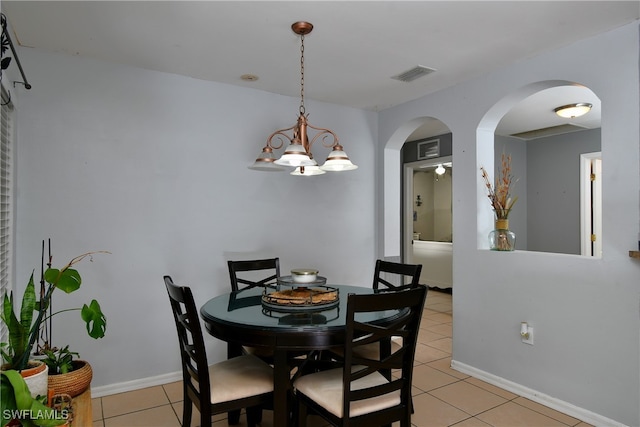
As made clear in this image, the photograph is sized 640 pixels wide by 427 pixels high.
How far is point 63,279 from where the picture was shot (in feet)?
6.21

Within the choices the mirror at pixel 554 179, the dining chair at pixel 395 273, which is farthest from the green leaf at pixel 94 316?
the mirror at pixel 554 179

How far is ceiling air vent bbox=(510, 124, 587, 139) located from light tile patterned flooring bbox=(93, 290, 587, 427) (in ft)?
12.4

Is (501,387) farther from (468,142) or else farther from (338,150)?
(338,150)

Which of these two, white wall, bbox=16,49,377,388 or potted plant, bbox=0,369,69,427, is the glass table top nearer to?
potted plant, bbox=0,369,69,427

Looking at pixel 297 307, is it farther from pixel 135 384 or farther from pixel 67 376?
pixel 135 384

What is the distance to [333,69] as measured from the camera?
3.08m

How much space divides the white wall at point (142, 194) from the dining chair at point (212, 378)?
3.69ft

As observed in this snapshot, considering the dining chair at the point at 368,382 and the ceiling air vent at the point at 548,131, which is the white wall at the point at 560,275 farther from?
the ceiling air vent at the point at 548,131

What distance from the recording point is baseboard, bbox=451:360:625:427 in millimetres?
2467

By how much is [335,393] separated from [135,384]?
6.25 feet

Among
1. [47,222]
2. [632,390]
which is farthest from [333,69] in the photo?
[632,390]

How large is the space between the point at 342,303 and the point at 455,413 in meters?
1.14

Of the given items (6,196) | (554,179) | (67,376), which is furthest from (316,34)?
(554,179)

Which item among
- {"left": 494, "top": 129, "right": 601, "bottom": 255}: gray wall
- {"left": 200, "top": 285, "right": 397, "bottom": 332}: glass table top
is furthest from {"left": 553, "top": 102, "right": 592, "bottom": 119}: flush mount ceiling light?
{"left": 200, "top": 285, "right": 397, "bottom": 332}: glass table top
